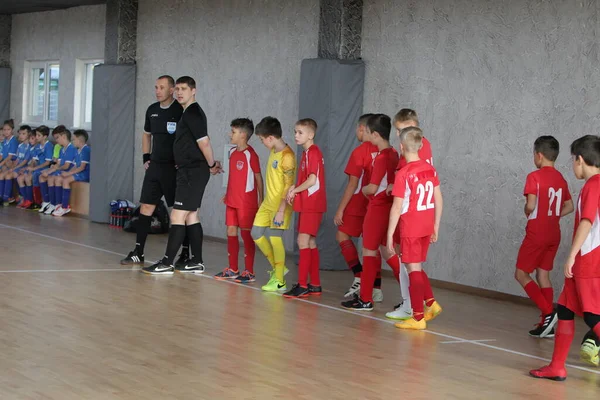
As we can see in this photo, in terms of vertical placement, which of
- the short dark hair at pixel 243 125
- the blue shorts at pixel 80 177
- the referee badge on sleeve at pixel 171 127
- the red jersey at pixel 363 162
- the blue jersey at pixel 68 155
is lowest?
the blue shorts at pixel 80 177

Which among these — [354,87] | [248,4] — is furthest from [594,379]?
[248,4]

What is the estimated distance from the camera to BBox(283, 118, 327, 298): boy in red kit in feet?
27.2

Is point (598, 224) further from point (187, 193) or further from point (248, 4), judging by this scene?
point (248, 4)

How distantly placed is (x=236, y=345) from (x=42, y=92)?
12.8 metres

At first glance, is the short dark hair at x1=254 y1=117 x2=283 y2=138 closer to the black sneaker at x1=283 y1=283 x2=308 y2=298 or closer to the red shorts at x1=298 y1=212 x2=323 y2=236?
the red shorts at x1=298 y1=212 x2=323 y2=236

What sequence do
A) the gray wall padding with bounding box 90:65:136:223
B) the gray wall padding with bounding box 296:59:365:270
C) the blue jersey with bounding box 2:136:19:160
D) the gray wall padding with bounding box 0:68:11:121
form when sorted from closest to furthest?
the gray wall padding with bounding box 296:59:365:270, the gray wall padding with bounding box 90:65:136:223, the blue jersey with bounding box 2:136:19:160, the gray wall padding with bounding box 0:68:11:121

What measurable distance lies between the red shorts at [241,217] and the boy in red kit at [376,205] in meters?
1.61

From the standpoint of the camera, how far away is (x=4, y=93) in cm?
1831

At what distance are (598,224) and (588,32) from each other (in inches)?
126

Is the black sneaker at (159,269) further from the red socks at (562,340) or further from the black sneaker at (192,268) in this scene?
the red socks at (562,340)

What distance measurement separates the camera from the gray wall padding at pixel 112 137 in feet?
47.5

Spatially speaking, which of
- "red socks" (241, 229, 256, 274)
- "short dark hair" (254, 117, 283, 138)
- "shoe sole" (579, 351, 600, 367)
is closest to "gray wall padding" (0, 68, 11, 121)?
"red socks" (241, 229, 256, 274)

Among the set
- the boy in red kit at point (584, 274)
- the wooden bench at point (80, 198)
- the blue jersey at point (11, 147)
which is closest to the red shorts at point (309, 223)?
the boy in red kit at point (584, 274)

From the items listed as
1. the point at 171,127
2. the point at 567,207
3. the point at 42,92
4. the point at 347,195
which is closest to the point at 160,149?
the point at 171,127
